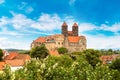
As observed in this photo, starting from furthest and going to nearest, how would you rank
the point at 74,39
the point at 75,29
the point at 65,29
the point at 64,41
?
the point at 75,29 → the point at 65,29 → the point at 74,39 → the point at 64,41

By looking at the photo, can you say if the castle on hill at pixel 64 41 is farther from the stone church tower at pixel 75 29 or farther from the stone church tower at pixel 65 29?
the stone church tower at pixel 75 29

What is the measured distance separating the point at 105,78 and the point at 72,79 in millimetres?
3218

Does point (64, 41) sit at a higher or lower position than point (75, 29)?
lower

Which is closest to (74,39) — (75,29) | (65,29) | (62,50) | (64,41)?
(64,41)

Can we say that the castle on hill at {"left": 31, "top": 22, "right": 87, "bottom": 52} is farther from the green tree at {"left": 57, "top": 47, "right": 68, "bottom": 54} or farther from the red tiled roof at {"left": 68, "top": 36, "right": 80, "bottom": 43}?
the green tree at {"left": 57, "top": 47, "right": 68, "bottom": 54}

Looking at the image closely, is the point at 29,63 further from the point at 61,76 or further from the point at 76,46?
the point at 76,46

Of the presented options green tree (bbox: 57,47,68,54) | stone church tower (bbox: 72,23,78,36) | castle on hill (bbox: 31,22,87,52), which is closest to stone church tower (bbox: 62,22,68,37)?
castle on hill (bbox: 31,22,87,52)

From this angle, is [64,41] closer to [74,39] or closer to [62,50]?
[74,39]

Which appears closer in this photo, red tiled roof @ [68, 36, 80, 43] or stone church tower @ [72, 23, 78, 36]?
red tiled roof @ [68, 36, 80, 43]

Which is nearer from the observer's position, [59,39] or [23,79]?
[23,79]

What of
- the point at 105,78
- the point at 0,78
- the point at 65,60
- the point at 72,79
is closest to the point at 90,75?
the point at 105,78

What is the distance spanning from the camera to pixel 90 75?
951 inches

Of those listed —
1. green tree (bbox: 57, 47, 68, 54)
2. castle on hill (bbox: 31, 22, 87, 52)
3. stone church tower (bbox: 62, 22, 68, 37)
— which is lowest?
green tree (bbox: 57, 47, 68, 54)

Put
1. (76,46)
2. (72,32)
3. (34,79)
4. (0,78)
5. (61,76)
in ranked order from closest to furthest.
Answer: (0,78) < (34,79) < (61,76) < (76,46) < (72,32)
